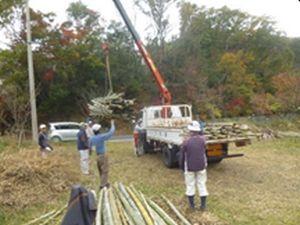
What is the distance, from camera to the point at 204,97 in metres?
35.5

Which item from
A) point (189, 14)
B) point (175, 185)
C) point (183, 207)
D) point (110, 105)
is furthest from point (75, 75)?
point (183, 207)

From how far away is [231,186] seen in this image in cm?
1117

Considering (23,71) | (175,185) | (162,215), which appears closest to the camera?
(162,215)

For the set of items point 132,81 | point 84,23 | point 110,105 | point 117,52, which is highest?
point 84,23

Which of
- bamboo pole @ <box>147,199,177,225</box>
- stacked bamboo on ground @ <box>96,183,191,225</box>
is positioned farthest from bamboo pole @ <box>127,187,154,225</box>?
bamboo pole @ <box>147,199,177,225</box>

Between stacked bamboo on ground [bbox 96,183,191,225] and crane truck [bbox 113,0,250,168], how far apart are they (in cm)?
373

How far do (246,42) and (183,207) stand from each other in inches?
1455

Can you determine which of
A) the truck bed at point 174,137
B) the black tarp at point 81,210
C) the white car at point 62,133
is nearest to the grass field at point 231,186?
the truck bed at point 174,137

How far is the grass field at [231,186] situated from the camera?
332 inches

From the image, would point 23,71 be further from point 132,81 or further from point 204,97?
point 204,97

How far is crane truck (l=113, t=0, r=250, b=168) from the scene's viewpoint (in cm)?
1262

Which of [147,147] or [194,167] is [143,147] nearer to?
[147,147]

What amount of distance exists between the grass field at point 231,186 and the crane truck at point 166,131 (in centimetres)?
49

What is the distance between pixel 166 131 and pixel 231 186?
11.0ft
